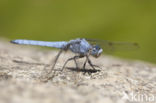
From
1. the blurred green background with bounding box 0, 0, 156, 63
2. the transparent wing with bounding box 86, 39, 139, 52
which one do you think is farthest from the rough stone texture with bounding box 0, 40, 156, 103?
the blurred green background with bounding box 0, 0, 156, 63

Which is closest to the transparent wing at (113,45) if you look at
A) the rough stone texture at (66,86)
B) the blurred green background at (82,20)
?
the rough stone texture at (66,86)

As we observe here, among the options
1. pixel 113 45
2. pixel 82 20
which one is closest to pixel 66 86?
pixel 113 45

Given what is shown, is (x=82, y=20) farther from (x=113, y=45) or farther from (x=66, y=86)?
(x=66, y=86)

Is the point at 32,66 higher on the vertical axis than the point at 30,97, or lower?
higher

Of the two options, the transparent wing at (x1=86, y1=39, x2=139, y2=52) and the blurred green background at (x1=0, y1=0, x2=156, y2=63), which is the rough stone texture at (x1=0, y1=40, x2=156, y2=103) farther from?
the blurred green background at (x1=0, y1=0, x2=156, y2=63)

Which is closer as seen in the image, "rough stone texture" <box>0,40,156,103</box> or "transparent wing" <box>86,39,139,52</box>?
"rough stone texture" <box>0,40,156,103</box>

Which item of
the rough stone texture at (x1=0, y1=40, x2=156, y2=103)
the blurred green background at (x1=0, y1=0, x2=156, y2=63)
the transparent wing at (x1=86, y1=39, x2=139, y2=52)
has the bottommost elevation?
the rough stone texture at (x1=0, y1=40, x2=156, y2=103)

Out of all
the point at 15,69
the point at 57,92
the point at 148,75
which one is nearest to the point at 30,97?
the point at 57,92

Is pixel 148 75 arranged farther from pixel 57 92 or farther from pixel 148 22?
pixel 148 22

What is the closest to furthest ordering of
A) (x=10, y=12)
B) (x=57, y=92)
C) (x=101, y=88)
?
1. (x=57, y=92)
2. (x=101, y=88)
3. (x=10, y=12)

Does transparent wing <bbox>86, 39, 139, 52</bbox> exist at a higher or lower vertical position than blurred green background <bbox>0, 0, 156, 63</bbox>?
lower
